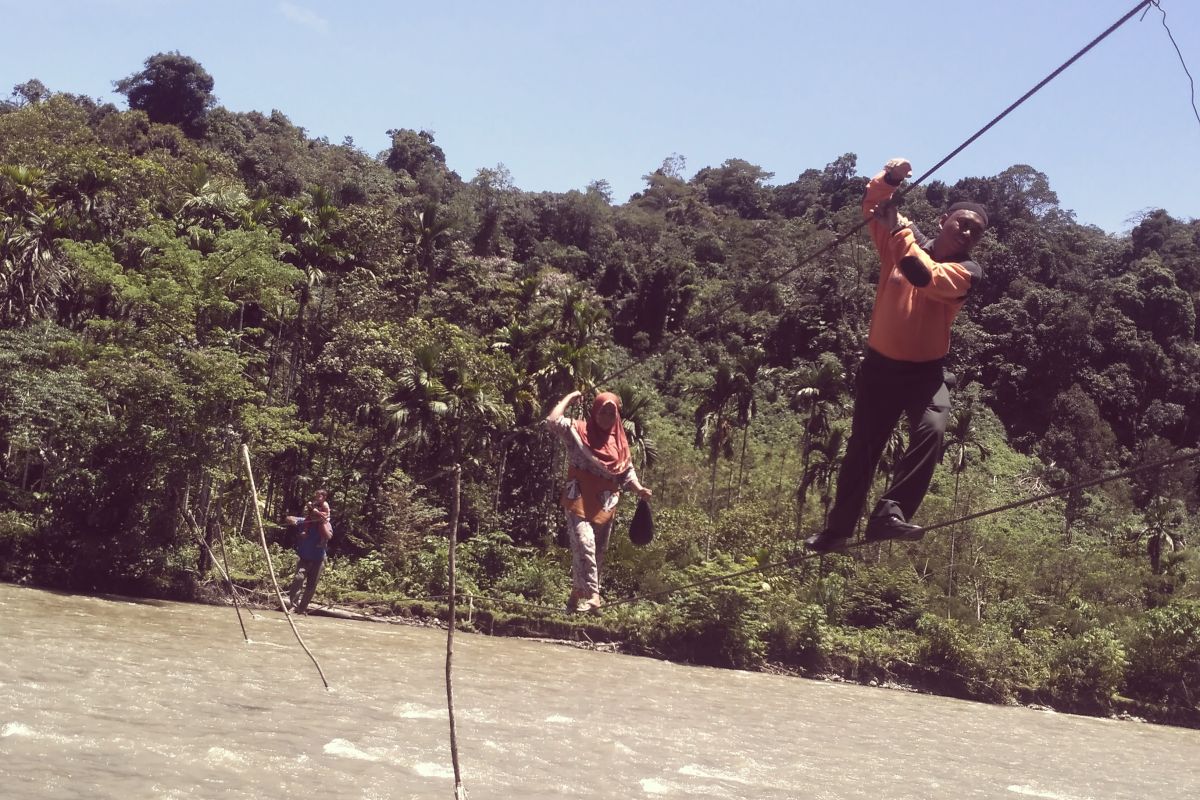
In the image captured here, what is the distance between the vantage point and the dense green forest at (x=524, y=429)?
26688 millimetres

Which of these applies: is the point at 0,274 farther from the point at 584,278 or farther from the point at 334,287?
the point at 584,278

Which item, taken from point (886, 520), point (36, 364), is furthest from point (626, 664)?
point (886, 520)

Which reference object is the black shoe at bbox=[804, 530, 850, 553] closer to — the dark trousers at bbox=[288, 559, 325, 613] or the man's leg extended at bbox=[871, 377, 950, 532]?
the man's leg extended at bbox=[871, 377, 950, 532]

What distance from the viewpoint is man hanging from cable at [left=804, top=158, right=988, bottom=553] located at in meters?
4.37

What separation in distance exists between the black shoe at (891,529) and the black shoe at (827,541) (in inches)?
9.0

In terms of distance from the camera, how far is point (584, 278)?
5822 centimetres

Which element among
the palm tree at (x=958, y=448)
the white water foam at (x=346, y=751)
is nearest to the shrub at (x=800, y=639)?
the palm tree at (x=958, y=448)

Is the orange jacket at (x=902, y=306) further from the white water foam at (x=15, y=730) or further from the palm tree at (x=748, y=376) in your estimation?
the palm tree at (x=748, y=376)

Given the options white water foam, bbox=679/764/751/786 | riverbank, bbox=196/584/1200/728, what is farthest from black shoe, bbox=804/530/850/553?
riverbank, bbox=196/584/1200/728

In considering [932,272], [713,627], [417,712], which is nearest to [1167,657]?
[713,627]

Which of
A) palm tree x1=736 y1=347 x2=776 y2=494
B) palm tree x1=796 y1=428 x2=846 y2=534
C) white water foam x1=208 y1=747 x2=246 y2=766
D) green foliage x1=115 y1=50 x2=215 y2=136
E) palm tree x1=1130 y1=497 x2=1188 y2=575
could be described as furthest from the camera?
green foliage x1=115 y1=50 x2=215 y2=136

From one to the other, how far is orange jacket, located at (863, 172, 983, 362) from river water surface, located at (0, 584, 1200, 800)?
1156 cm

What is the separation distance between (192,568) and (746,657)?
14.1 m

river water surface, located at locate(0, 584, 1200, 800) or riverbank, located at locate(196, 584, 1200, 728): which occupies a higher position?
riverbank, located at locate(196, 584, 1200, 728)
